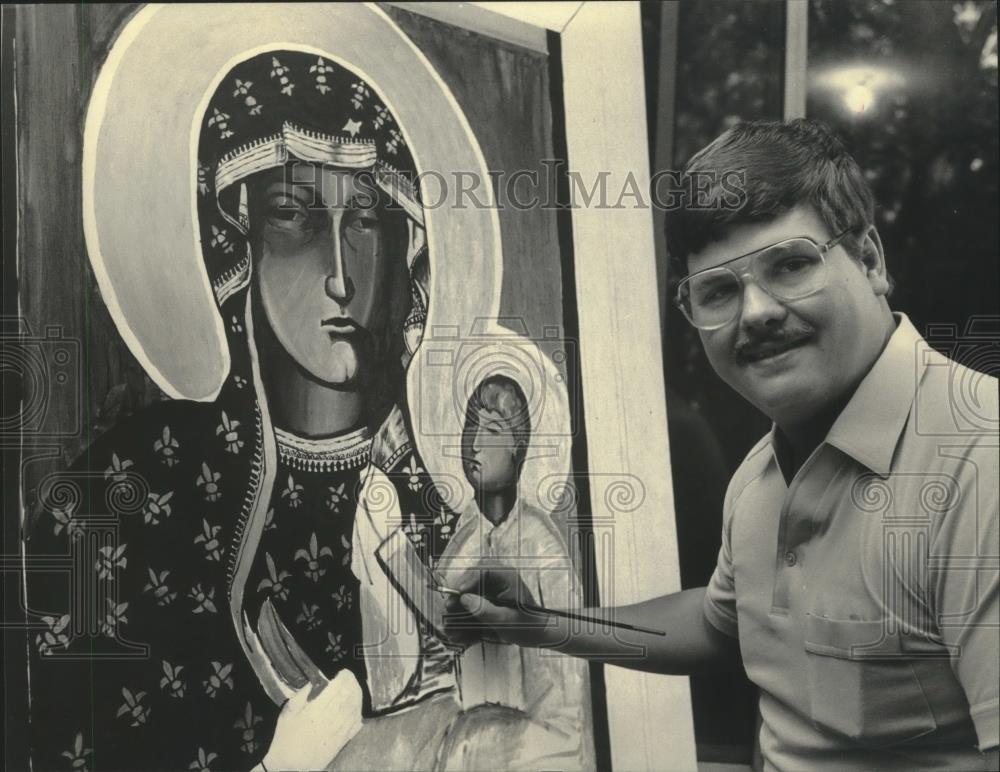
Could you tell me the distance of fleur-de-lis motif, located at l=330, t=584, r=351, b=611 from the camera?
2.04 metres

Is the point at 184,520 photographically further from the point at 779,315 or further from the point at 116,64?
the point at 779,315

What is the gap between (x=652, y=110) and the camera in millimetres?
2070

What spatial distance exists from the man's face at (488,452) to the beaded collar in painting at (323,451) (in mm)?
203

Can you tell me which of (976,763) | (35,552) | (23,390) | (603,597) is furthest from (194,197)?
(976,763)

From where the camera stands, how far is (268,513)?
2037 mm

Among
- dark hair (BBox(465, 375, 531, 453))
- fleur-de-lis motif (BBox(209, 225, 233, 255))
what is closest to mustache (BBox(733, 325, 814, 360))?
dark hair (BBox(465, 375, 531, 453))

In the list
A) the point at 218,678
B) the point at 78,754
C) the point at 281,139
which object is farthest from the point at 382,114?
the point at 78,754

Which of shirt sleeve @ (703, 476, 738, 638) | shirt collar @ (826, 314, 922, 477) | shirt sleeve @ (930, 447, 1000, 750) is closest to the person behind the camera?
shirt sleeve @ (930, 447, 1000, 750)

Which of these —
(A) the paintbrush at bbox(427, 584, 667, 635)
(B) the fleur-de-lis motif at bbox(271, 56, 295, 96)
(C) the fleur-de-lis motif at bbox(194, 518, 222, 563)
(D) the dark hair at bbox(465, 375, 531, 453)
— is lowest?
(A) the paintbrush at bbox(427, 584, 667, 635)

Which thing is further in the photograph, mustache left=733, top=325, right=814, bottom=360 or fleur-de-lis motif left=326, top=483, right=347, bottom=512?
fleur-de-lis motif left=326, top=483, right=347, bottom=512

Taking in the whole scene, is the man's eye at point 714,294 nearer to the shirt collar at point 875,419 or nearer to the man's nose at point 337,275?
the shirt collar at point 875,419

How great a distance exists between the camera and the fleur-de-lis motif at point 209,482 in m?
2.03

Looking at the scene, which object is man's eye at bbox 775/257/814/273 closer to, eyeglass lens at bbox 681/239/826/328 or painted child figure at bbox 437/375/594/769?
eyeglass lens at bbox 681/239/826/328

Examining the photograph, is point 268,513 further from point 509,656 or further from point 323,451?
point 509,656
